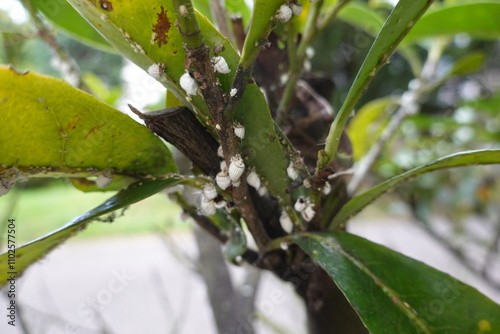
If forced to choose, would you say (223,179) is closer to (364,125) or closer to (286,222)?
(286,222)

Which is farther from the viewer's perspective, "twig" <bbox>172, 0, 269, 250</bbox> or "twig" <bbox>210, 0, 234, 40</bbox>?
"twig" <bbox>210, 0, 234, 40</bbox>

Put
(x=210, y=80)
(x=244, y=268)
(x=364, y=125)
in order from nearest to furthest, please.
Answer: (x=210, y=80), (x=244, y=268), (x=364, y=125)

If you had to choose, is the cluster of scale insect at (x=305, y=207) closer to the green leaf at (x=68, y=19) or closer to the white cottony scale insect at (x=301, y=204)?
the white cottony scale insect at (x=301, y=204)

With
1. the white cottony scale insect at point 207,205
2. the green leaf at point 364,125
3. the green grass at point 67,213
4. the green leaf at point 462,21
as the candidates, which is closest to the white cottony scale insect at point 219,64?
the white cottony scale insect at point 207,205

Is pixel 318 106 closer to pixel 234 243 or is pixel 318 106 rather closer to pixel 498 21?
pixel 234 243

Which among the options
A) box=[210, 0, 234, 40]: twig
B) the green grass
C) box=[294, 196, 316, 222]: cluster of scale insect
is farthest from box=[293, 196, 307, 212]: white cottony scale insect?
the green grass

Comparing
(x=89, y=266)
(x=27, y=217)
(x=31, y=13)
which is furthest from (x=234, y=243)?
(x=27, y=217)

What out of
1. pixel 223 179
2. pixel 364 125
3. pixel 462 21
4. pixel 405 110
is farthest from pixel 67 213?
pixel 223 179

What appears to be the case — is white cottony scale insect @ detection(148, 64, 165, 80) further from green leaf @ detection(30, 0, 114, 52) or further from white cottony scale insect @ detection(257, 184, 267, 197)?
green leaf @ detection(30, 0, 114, 52)
